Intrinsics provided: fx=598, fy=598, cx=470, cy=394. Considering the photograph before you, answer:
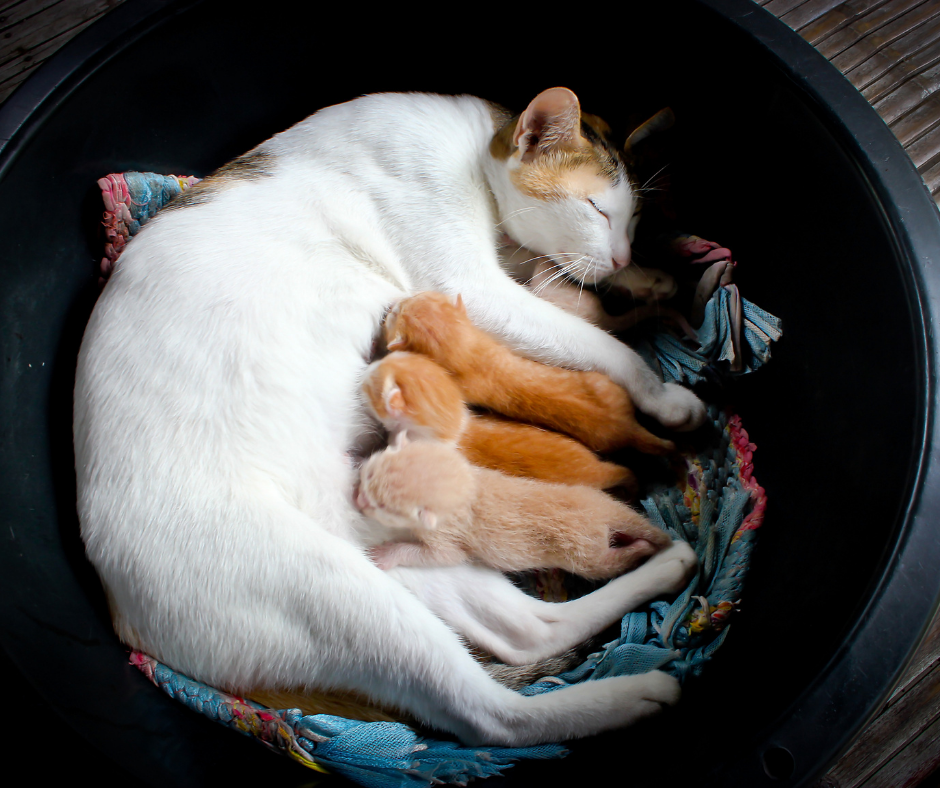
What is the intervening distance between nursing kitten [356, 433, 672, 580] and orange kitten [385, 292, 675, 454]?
14 centimetres

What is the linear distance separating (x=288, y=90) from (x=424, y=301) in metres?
0.70

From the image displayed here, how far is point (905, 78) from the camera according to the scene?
1435 mm

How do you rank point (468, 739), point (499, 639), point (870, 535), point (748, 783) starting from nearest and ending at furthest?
point (748, 783), point (870, 535), point (468, 739), point (499, 639)

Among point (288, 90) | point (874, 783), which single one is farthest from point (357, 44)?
point (874, 783)

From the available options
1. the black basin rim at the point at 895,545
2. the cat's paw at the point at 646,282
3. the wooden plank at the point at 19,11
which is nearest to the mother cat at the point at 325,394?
the cat's paw at the point at 646,282

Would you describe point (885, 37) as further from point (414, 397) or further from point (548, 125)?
point (414, 397)

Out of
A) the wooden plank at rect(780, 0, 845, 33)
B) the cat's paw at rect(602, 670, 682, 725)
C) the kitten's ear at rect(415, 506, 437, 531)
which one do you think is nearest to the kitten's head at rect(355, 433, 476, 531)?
the kitten's ear at rect(415, 506, 437, 531)

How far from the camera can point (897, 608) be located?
0.81 metres

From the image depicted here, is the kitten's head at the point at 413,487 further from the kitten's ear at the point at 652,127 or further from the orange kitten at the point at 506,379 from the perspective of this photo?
the kitten's ear at the point at 652,127

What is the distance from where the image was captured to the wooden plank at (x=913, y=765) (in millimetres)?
1148

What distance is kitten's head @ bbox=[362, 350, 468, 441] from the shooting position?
3.62 ft

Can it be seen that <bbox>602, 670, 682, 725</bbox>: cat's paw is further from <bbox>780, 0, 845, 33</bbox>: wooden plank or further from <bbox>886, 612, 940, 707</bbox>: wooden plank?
<bbox>780, 0, 845, 33</bbox>: wooden plank

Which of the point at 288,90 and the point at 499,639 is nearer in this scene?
the point at 499,639

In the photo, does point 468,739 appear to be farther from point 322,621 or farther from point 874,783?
point 874,783
